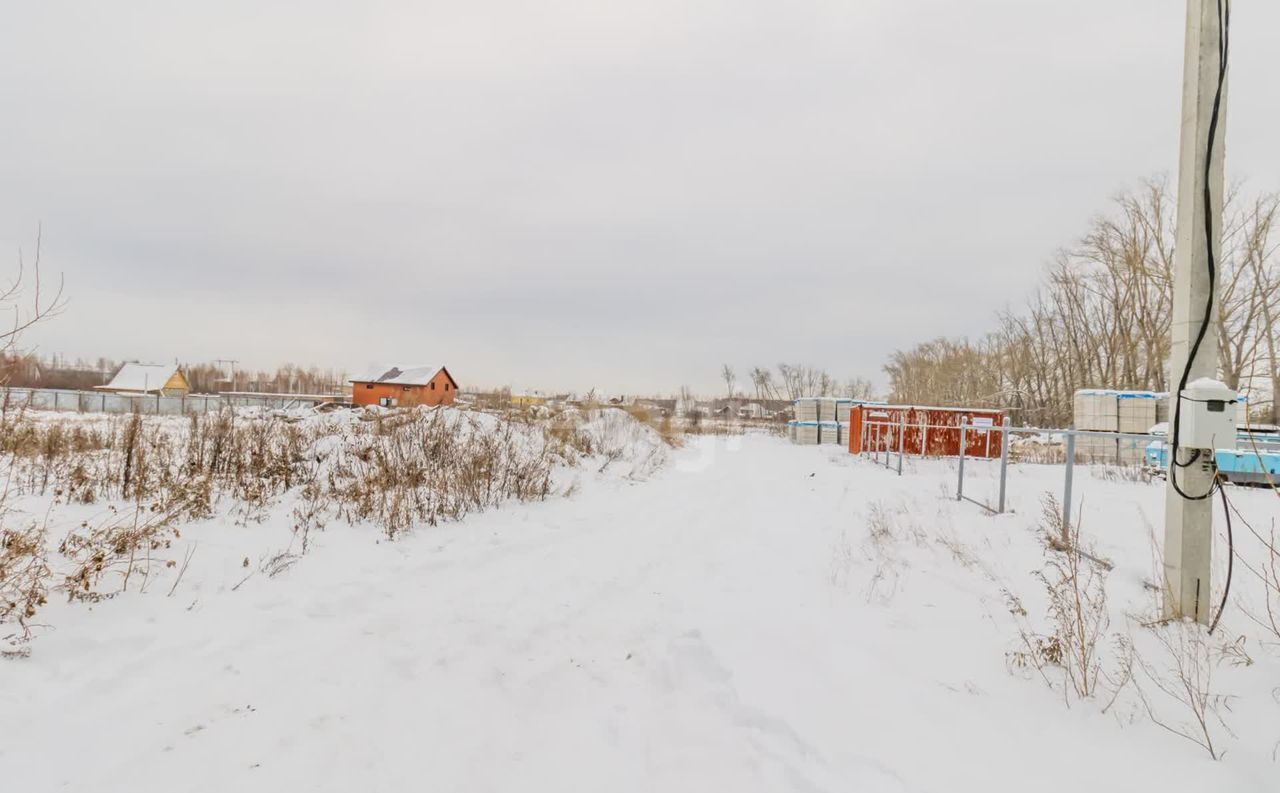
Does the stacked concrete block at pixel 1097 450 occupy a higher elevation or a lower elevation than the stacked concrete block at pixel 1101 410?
lower

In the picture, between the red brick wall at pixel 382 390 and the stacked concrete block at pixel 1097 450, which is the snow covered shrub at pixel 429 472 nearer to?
the stacked concrete block at pixel 1097 450

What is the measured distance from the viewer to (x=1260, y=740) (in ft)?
7.29

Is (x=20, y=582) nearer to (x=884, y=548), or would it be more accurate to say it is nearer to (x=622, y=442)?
(x=884, y=548)

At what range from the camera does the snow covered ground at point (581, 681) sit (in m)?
2.18

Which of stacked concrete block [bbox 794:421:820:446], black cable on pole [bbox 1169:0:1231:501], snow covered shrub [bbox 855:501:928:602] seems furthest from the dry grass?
stacked concrete block [bbox 794:421:820:446]

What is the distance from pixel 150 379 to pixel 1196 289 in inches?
3293

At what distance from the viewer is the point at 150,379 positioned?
206ft

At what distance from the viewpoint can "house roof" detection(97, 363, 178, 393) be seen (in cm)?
6112

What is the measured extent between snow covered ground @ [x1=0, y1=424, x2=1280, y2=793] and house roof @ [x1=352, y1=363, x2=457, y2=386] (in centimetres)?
5039

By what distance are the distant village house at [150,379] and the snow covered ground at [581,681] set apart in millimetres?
74215

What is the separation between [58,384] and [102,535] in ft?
298

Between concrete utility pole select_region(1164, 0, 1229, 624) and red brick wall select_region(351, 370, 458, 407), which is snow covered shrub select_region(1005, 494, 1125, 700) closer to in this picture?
concrete utility pole select_region(1164, 0, 1229, 624)

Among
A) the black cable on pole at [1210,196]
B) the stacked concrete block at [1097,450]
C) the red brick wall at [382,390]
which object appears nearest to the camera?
the black cable on pole at [1210,196]

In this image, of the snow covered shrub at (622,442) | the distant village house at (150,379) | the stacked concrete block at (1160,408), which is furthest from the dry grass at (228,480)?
the distant village house at (150,379)
